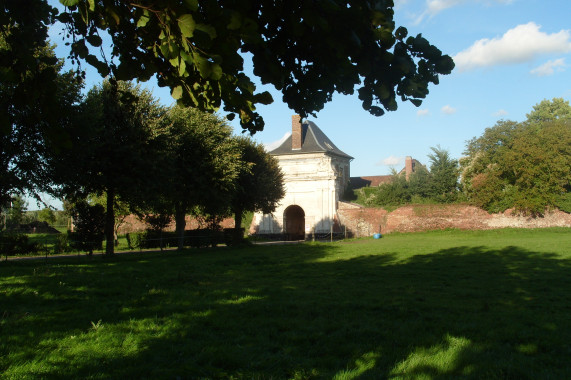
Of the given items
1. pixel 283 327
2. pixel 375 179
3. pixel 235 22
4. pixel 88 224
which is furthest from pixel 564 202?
pixel 235 22

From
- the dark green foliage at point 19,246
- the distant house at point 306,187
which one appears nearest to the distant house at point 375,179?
the distant house at point 306,187

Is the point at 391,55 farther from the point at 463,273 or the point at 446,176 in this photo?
the point at 446,176

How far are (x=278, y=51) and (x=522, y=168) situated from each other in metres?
39.5

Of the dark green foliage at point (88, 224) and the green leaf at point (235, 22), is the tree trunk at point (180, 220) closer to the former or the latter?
the dark green foliage at point (88, 224)

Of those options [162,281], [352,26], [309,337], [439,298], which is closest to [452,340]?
[309,337]

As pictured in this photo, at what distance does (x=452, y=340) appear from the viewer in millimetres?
5441

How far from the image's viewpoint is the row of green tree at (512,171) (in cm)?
3812

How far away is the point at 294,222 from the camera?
171ft

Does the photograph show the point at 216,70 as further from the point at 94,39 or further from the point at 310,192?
the point at 310,192

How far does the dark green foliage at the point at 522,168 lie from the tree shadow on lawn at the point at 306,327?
3089cm

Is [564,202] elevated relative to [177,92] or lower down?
lower down

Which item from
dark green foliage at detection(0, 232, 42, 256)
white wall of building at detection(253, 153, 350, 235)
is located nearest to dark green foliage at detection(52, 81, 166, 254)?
dark green foliage at detection(0, 232, 42, 256)

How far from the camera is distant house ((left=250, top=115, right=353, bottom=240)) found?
4688 centimetres

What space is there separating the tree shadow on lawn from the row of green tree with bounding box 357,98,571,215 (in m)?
31.0
